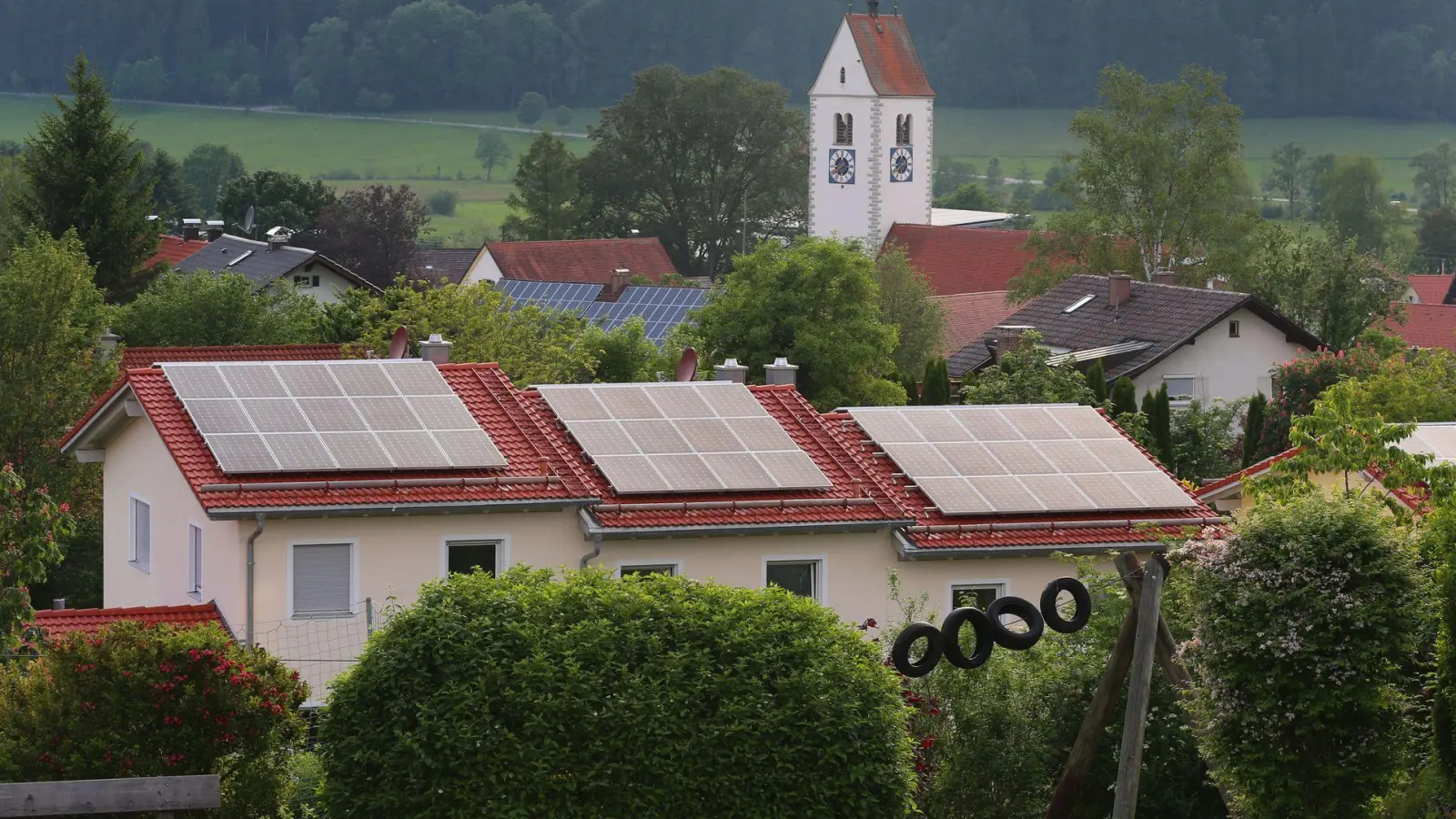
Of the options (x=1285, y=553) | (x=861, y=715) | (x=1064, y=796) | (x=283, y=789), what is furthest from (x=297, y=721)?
(x=1285, y=553)

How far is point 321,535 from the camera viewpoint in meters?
28.5

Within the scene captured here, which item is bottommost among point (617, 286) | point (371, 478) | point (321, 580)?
point (321, 580)

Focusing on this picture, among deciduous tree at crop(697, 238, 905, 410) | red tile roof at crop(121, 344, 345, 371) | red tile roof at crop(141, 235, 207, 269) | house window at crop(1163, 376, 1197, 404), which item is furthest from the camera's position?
red tile roof at crop(141, 235, 207, 269)

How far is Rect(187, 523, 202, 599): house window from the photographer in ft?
97.7

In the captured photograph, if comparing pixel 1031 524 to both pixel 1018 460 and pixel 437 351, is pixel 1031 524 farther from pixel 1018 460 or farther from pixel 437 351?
pixel 437 351

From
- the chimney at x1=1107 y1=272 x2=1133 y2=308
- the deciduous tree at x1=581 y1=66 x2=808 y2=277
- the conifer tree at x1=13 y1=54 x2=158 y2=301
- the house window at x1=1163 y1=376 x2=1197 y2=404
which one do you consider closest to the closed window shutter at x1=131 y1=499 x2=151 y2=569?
the conifer tree at x1=13 y1=54 x2=158 y2=301

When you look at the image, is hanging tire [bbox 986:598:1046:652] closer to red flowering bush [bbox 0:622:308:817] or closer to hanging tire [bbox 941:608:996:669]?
hanging tire [bbox 941:608:996:669]

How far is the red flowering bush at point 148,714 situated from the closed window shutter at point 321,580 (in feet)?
30.9

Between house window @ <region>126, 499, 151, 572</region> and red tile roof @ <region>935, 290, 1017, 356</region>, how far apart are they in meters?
64.1

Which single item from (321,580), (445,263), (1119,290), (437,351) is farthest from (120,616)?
(445,263)

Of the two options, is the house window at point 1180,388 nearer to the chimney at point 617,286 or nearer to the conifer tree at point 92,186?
the conifer tree at point 92,186

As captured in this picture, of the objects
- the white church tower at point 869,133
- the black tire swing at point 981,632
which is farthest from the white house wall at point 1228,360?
the white church tower at point 869,133

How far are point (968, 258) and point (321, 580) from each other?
107928 millimetres

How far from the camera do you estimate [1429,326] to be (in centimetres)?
11631
